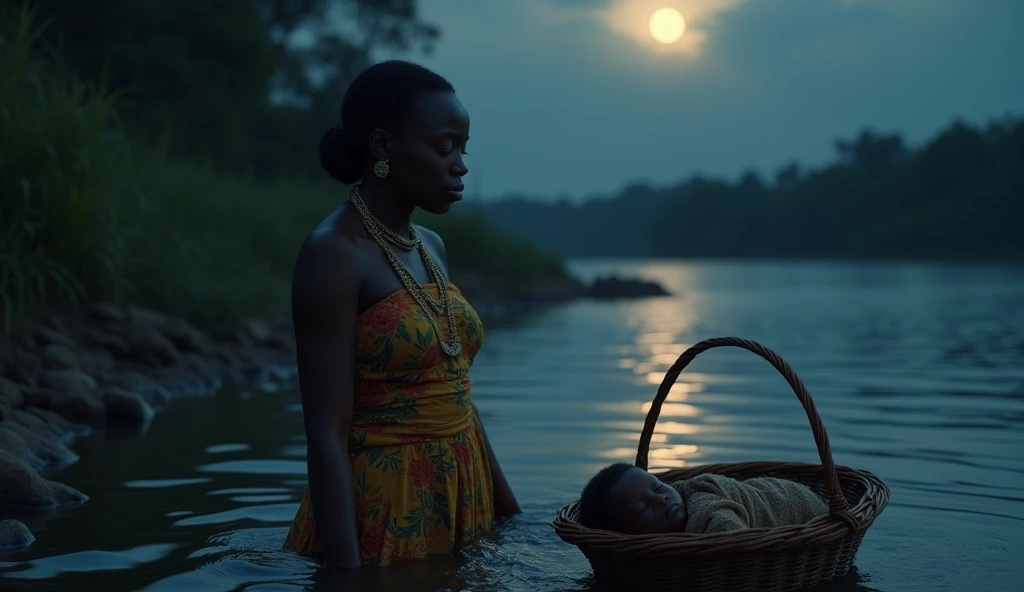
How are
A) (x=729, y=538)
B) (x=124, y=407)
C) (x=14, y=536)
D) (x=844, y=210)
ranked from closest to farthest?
(x=729, y=538) < (x=14, y=536) < (x=124, y=407) < (x=844, y=210)

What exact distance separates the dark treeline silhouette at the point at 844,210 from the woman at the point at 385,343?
132 feet

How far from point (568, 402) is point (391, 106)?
15.7 ft

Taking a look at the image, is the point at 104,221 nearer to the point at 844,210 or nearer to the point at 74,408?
the point at 74,408

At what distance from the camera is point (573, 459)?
5844 mm

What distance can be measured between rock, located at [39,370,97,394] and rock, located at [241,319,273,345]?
328 centimetres

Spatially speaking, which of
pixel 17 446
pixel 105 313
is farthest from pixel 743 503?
pixel 105 313

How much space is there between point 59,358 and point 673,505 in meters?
5.03

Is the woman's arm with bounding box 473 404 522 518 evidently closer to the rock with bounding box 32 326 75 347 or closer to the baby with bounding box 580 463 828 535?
the baby with bounding box 580 463 828 535

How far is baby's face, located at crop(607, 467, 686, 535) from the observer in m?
3.52

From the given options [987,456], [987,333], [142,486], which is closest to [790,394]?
[987,456]

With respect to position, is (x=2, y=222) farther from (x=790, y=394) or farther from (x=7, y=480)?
(x=790, y=394)

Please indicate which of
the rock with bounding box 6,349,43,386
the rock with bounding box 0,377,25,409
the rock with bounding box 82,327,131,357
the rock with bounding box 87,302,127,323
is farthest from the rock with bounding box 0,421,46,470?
the rock with bounding box 87,302,127,323

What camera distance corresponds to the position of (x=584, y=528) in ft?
10.8

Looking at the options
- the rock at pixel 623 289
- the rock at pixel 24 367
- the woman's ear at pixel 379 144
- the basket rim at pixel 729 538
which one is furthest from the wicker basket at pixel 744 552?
the rock at pixel 623 289
